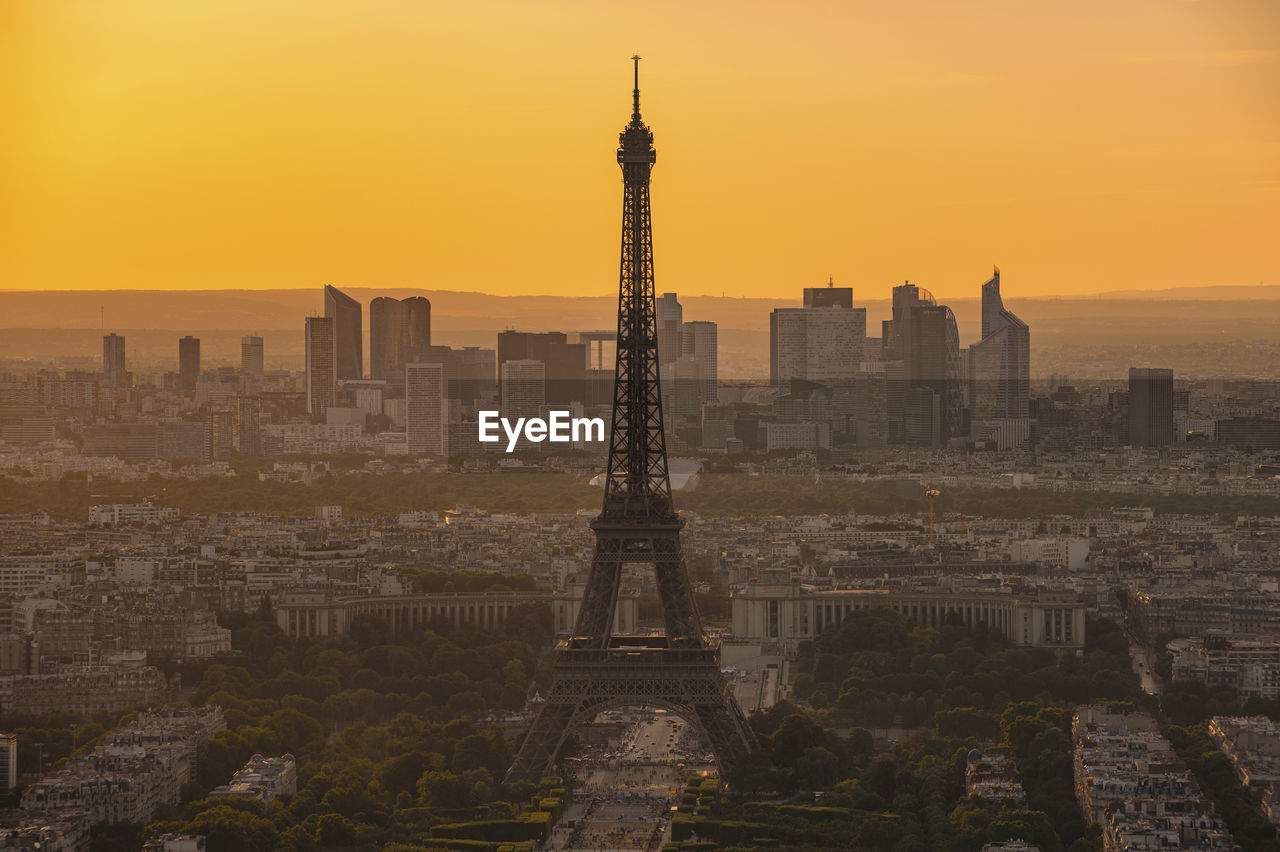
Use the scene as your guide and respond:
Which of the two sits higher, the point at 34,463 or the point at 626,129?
the point at 626,129

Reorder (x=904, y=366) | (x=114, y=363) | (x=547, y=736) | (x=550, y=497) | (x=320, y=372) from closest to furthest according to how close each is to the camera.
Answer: (x=547, y=736)
(x=550, y=497)
(x=904, y=366)
(x=114, y=363)
(x=320, y=372)

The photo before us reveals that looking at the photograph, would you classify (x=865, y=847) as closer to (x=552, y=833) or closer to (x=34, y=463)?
(x=552, y=833)

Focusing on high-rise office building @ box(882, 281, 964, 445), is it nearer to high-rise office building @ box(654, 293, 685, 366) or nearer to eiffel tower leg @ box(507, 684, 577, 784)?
high-rise office building @ box(654, 293, 685, 366)

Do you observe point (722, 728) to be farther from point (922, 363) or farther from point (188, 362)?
point (188, 362)

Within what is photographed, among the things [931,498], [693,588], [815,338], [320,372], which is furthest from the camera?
[320,372]

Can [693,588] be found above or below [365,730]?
above

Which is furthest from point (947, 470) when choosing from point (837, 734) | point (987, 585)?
point (837, 734)

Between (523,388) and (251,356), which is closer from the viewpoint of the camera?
(523,388)

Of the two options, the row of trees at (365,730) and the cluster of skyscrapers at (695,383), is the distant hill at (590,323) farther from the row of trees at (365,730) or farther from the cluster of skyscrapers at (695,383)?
the row of trees at (365,730)

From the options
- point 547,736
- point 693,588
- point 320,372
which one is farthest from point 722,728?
point 320,372
